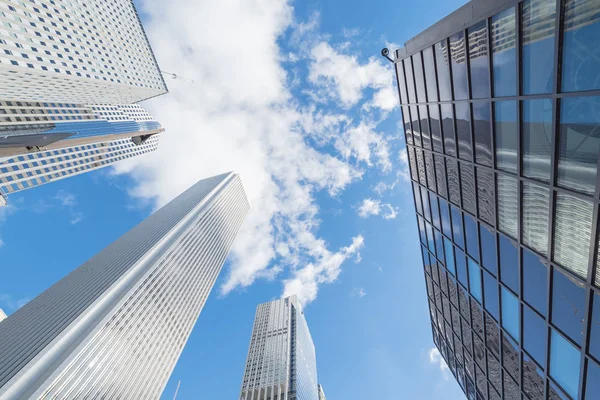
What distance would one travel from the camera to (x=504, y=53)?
11805 millimetres

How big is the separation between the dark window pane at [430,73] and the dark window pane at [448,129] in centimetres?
132

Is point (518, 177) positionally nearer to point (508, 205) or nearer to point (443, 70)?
point (508, 205)

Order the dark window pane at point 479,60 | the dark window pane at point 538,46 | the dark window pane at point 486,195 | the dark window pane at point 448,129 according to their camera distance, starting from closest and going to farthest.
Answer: the dark window pane at point 538,46
the dark window pane at point 479,60
the dark window pane at point 486,195
the dark window pane at point 448,129

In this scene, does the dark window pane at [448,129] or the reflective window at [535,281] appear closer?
the reflective window at [535,281]

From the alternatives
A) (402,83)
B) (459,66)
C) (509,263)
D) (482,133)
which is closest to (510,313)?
(509,263)

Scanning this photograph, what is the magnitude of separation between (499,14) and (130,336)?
142353 mm

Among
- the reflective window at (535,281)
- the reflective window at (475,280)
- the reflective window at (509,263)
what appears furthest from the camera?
the reflective window at (475,280)

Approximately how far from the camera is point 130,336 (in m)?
118

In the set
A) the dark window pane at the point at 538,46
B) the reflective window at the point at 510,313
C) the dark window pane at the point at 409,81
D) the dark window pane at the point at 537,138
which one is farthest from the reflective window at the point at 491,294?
the dark window pane at the point at 409,81

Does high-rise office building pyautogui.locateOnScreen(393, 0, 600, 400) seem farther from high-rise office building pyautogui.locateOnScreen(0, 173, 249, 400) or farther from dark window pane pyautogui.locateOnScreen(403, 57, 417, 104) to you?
high-rise office building pyautogui.locateOnScreen(0, 173, 249, 400)

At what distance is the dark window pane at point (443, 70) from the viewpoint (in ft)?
52.6

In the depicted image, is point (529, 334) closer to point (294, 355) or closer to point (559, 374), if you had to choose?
point (559, 374)

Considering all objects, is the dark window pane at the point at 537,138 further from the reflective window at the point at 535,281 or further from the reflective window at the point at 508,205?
the reflective window at the point at 535,281

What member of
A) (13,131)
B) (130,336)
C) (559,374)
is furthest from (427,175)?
(13,131)
